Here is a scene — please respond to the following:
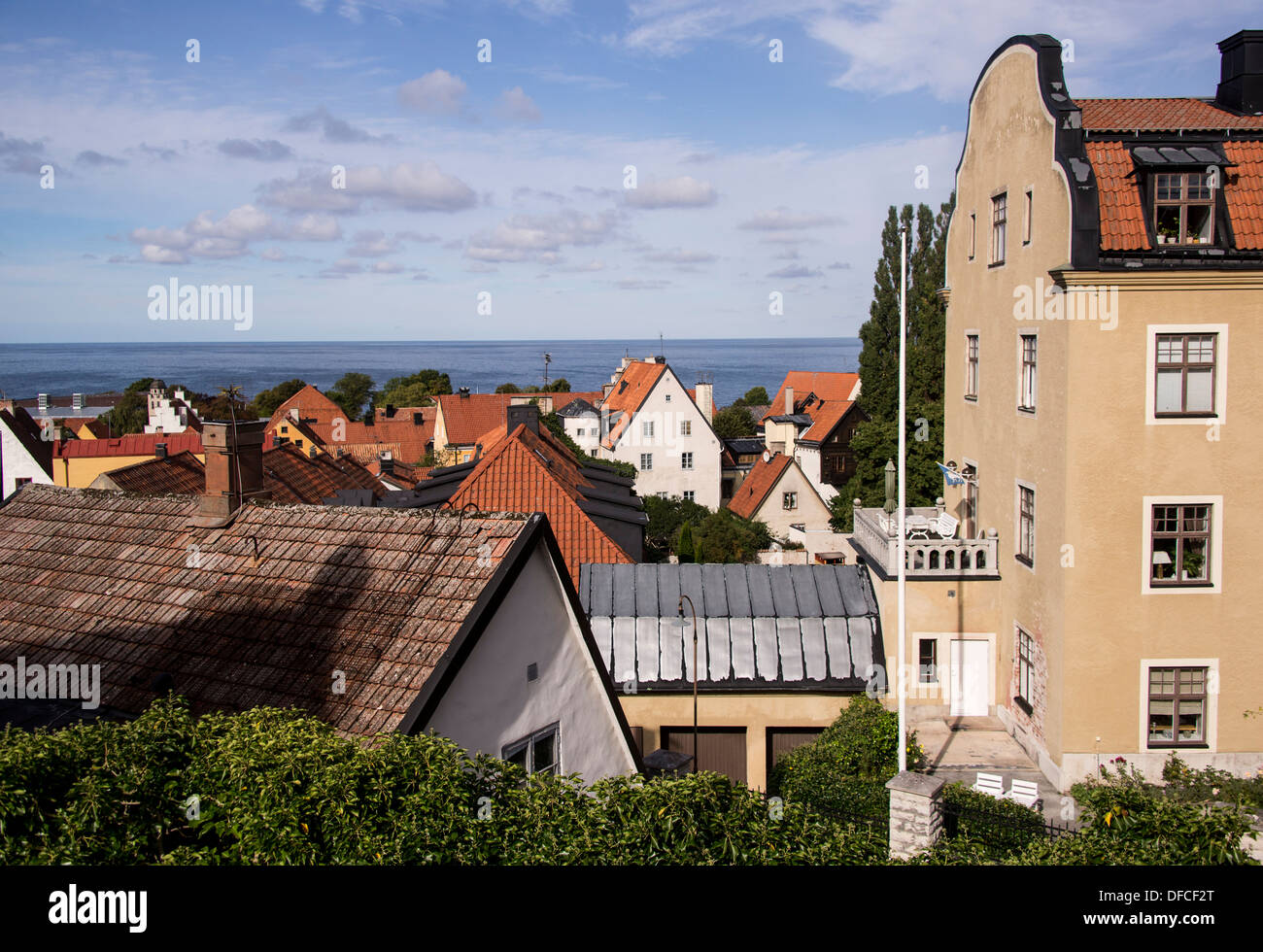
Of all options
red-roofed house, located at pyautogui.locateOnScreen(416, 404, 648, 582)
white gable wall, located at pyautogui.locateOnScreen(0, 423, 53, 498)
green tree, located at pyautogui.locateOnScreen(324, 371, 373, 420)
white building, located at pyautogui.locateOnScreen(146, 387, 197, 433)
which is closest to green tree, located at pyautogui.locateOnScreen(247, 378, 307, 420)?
green tree, located at pyautogui.locateOnScreen(324, 371, 373, 420)

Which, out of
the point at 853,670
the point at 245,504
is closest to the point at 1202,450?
the point at 853,670

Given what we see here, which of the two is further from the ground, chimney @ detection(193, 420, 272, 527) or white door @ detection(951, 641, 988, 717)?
chimney @ detection(193, 420, 272, 527)

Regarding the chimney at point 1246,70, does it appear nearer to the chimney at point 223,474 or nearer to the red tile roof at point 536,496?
the red tile roof at point 536,496

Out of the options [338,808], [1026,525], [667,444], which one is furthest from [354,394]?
[338,808]

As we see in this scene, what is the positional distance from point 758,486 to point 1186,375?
131ft

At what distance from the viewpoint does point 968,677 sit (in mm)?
22281

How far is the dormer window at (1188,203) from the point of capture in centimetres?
1792

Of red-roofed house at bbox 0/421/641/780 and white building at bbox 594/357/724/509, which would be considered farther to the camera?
white building at bbox 594/357/724/509

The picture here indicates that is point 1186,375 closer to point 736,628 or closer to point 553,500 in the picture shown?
point 736,628

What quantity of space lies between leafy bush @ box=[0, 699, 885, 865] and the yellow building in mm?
13513

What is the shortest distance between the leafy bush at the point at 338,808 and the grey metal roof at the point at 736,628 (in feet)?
43.2

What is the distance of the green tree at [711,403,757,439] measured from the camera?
88.8 metres

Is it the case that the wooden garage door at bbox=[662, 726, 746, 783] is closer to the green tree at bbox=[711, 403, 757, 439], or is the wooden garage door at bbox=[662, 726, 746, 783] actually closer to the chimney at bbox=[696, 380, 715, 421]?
the chimney at bbox=[696, 380, 715, 421]
